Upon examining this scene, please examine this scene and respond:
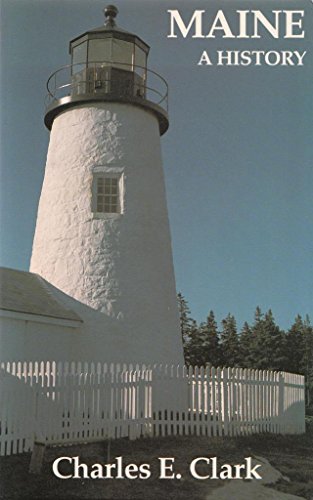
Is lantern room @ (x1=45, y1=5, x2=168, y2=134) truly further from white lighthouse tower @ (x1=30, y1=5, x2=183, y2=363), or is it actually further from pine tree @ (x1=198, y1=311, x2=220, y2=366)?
pine tree @ (x1=198, y1=311, x2=220, y2=366)

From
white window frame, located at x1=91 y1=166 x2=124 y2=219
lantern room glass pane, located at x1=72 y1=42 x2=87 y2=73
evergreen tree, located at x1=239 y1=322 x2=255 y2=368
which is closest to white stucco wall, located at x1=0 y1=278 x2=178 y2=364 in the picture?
white window frame, located at x1=91 y1=166 x2=124 y2=219

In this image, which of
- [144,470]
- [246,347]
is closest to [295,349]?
[246,347]

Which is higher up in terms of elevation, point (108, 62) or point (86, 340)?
point (108, 62)

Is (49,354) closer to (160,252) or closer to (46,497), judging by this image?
(160,252)

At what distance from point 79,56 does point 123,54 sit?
1.17m

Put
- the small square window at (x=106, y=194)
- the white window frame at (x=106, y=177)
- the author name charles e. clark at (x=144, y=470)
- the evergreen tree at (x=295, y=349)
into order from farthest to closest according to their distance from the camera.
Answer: the evergreen tree at (x=295, y=349) < the small square window at (x=106, y=194) < the white window frame at (x=106, y=177) < the author name charles e. clark at (x=144, y=470)

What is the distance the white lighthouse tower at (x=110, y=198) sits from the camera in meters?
14.1

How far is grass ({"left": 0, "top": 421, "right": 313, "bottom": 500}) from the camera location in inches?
339

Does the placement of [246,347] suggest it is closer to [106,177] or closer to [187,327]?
[187,327]

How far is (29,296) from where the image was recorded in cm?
1333

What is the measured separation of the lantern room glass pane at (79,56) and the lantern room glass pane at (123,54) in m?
0.78

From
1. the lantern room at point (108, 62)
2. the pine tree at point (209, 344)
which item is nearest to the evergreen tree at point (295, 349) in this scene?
the pine tree at point (209, 344)

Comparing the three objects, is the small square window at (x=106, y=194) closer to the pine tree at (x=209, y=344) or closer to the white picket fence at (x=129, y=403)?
the white picket fence at (x=129, y=403)

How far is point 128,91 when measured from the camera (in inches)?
596
